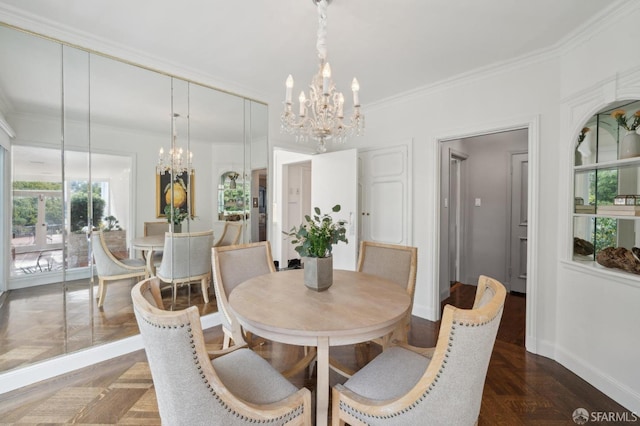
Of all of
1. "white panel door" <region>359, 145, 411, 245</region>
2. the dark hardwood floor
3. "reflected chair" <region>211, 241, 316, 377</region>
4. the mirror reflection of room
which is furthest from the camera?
"white panel door" <region>359, 145, 411, 245</region>

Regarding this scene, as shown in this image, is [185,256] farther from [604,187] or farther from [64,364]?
[604,187]

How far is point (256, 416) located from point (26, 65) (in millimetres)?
2720

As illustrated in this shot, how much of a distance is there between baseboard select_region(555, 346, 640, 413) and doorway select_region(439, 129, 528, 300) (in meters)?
1.45

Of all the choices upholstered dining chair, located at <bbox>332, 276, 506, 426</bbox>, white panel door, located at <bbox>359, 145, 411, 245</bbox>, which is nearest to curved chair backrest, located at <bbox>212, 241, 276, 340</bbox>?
upholstered dining chair, located at <bbox>332, 276, 506, 426</bbox>

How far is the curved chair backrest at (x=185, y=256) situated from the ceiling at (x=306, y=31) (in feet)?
5.30

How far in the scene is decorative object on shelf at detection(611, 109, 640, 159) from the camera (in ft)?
6.17

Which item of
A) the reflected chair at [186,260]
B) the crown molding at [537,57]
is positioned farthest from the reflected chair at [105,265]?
the crown molding at [537,57]

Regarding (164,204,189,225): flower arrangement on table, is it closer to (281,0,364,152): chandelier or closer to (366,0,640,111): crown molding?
(281,0,364,152): chandelier

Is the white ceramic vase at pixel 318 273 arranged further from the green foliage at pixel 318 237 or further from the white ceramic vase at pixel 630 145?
the white ceramic vase at pixel 630 145

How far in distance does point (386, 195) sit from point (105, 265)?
2.95m

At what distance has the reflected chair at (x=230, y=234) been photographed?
306 centimetres

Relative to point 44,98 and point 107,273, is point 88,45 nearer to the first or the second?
point 44,98

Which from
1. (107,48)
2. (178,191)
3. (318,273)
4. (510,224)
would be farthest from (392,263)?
(107,48)

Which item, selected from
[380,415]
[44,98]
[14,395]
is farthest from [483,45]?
[14,395]
